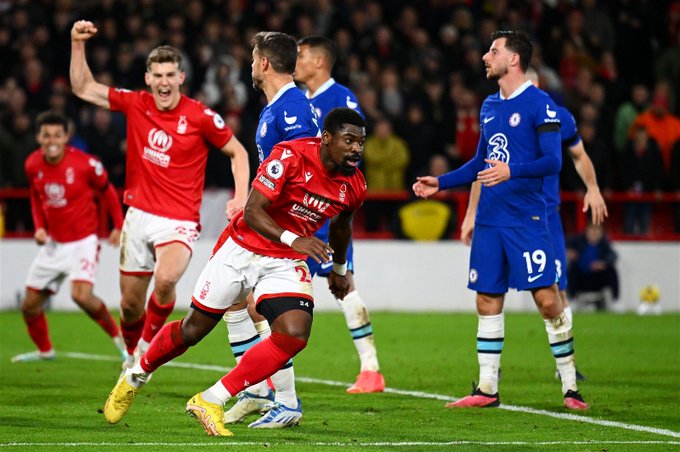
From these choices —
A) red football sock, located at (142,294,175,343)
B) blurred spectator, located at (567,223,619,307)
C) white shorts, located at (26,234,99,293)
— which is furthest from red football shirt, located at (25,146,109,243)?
blurred spectator, located at (567,223,619,307)

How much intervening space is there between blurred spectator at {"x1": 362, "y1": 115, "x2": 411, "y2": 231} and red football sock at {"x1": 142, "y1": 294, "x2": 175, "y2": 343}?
9.40 metres

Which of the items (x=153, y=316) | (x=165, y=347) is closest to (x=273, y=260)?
(x=165, y=347)

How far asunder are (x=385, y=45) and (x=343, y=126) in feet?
46.4

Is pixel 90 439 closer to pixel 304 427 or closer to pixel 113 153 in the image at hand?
pixel 304 427

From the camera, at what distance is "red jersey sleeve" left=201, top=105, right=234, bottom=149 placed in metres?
10.3

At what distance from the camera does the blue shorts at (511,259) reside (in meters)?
9.21

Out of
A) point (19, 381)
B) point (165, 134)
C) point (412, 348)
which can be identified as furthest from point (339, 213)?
point (412, 348)

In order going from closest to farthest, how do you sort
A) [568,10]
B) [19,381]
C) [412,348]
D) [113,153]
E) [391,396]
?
[391,396]
[19,381]
[412,348]
[113,153]
[568,10]

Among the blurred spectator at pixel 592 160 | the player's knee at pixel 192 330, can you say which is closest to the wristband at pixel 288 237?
the player's knee at pixel 192 330

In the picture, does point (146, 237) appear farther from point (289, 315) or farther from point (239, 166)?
point (289, 315)

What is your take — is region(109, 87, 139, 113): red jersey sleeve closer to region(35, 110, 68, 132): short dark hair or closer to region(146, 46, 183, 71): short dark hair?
region(146, 46, 183, 71): short dark hair

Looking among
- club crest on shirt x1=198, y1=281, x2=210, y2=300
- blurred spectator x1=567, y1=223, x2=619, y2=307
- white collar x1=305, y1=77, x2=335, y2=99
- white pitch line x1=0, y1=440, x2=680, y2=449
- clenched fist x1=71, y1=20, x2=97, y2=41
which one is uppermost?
clenched fist x1=71, y1=20, x2=97, y2=41

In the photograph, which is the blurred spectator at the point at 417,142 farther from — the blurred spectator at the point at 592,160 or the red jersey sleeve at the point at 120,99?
the red jersey sleeve at the point at 120,99

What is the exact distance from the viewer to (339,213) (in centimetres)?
805
